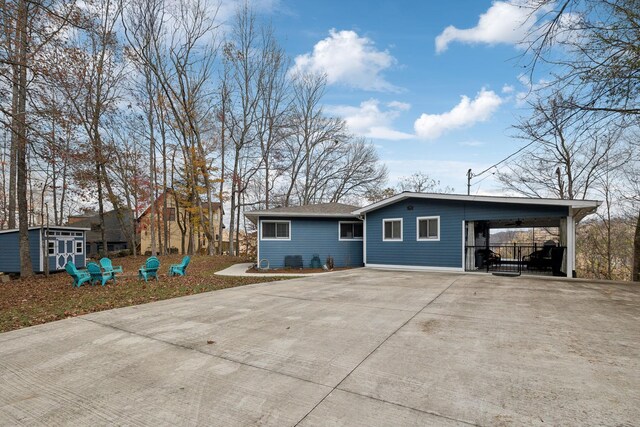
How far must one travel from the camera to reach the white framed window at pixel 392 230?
1299cm

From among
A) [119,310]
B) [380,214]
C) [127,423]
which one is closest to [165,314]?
[119,310]

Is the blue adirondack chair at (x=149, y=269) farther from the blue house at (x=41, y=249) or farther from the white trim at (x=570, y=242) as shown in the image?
the white trim at (x=570, y=242)

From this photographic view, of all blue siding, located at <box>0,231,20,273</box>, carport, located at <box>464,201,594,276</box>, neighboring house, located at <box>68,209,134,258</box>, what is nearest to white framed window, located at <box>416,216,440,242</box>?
carport, located at <box>464,201,594,276</box>

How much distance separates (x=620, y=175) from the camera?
652 inches

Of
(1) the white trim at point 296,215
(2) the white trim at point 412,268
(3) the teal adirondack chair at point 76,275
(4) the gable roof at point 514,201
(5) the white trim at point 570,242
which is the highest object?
(4) the gable roof at point 514,201

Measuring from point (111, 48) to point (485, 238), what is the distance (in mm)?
23779

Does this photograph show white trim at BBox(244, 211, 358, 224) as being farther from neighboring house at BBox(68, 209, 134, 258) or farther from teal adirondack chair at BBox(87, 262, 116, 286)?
neighboring house at BBox(68, 209, 134, 258)

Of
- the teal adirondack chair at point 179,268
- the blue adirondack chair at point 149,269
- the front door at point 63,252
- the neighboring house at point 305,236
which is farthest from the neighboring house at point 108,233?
the blue adirondack chair at point 149,269

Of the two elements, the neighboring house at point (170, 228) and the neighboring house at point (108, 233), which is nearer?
the neighboring house at point (170, 228)

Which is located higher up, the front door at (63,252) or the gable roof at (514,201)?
the gable roof at (514,201)

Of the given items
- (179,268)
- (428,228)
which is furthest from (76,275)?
(428,228)

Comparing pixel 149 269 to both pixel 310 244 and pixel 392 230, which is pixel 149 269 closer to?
pixel 310 244

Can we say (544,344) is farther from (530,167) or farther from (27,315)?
(530,167)

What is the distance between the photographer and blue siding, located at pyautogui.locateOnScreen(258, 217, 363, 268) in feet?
46.4
